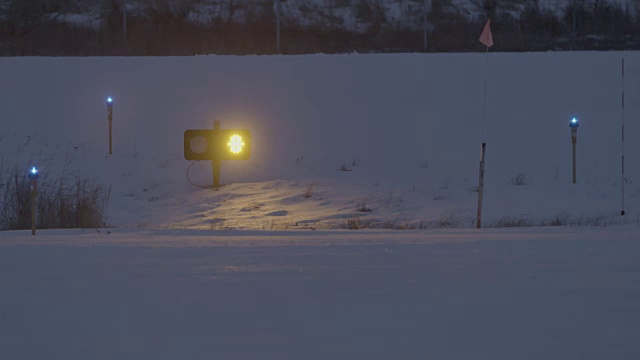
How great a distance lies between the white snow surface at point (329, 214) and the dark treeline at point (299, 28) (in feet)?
6.94

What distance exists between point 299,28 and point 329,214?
570 inches

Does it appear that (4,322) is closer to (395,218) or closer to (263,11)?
(395,218)

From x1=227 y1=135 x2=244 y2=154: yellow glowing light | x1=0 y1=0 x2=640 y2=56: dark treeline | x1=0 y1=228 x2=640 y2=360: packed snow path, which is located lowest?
x1=0 y1=228 x2=640 y2=360: packed snow path

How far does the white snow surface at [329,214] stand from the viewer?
4.19 metres

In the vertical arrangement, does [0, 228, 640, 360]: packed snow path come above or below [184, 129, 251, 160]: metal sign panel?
below

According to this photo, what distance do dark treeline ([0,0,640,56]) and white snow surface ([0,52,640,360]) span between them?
2116mm

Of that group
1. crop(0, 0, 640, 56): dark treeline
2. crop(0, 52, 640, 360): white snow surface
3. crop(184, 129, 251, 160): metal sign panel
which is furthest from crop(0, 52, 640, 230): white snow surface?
crop(0, 0, 640, 56): dark treeline

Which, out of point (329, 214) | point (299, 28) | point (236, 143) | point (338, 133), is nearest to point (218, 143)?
point (236, 143)

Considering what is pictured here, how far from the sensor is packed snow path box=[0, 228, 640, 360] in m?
3.97

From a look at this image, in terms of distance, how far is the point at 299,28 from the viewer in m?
26.4

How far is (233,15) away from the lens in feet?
87.9

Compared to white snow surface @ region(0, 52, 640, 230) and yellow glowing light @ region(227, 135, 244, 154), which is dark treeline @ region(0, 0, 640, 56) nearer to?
white snow surface @ region(0, 52, 640, 230)

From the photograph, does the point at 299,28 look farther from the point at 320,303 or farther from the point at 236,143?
the point at 320,303

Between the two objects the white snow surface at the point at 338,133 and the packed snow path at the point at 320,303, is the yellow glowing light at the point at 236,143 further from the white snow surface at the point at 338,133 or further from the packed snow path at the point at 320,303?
the packed snow path at the point at 320,303
